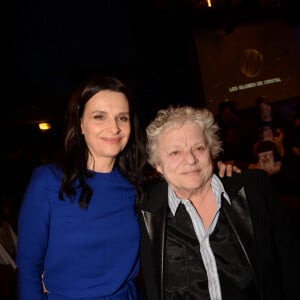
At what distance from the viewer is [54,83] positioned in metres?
10.2

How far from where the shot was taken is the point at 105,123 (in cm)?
174

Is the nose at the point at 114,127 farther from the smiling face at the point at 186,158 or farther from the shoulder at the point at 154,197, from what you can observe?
the shoulder at the point at 154,197

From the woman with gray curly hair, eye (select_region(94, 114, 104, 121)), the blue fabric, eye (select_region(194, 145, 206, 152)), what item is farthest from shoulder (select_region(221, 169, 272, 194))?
eye (select_region(94, 114, 104, 121))

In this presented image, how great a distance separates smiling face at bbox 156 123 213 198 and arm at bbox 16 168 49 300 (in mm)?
696

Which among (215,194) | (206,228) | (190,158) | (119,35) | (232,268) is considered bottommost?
(232,268)

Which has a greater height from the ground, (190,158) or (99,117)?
(99,117)

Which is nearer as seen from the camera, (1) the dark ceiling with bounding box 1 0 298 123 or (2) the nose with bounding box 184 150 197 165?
(2) the nose with bounding box 184 150 197 165

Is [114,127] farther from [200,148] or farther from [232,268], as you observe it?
[232,268]

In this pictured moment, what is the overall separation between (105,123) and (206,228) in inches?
32.4

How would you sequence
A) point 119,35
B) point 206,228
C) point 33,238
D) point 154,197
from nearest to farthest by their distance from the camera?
point 33,238 < point 206,228 < point 154,197 < point 119,35

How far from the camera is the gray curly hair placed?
175cm

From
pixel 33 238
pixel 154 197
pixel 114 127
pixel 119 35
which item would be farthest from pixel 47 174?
pixel 119 35

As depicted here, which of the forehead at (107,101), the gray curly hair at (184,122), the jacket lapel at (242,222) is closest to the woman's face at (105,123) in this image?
the forehead at (107,101)

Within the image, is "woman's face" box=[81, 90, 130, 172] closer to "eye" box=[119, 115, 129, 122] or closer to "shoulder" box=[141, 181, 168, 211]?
"eye" box=[119, 115, 129, 122]
